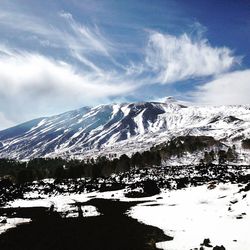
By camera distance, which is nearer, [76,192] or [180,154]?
[76,192]

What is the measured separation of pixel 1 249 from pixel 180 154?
162 meters

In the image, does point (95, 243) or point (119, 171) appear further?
point (119, 171)

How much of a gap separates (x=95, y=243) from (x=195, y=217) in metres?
14.4

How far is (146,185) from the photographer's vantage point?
74875 millimetres

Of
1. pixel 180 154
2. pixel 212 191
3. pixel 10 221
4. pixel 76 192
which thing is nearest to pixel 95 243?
pixel 10 221

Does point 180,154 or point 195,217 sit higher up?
point 180,154

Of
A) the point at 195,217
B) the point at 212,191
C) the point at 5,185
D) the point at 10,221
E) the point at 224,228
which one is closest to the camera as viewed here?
the point at 224,228

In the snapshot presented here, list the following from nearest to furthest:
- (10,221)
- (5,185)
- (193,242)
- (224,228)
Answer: (193,242), (224,228), (10,221), (5,185)

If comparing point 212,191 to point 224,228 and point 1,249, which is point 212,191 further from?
point 1,249

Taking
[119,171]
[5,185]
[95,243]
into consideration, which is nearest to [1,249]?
[95,243]

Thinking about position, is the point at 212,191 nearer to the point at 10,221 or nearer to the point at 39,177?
the point at 10,221

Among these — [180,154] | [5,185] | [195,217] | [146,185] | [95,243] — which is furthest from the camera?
[180,154]

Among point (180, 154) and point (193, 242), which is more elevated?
point (180, 154)

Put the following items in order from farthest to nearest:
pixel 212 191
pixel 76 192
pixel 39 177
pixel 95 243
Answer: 1. pixel 39 177
2. pixel 76 192
3. pixel 212 191
4. pixel 95 243
